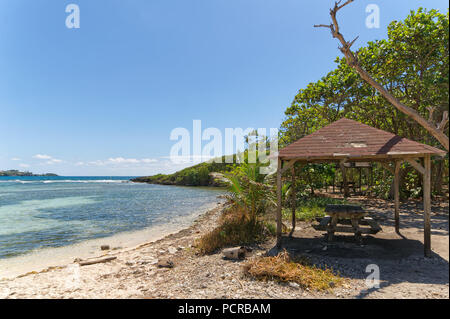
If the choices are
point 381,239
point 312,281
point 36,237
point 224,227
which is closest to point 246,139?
point 224,227

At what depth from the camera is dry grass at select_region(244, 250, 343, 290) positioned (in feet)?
15.4

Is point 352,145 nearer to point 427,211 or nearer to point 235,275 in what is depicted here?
point 427,211

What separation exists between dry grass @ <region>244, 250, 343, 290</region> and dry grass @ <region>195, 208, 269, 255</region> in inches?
102

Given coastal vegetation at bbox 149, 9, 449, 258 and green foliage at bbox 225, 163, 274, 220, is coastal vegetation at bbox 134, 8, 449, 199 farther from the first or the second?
green foliage at bbox 225, 163, 274, 220

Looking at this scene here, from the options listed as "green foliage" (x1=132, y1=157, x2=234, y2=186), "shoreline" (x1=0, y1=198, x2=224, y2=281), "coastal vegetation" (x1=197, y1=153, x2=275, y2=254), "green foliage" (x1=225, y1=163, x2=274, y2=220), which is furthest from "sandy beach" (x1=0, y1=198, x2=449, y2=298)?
"green foliage" (x1=132, y1=157, x2=234, y2=186)

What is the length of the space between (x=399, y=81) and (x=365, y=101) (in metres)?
2.18

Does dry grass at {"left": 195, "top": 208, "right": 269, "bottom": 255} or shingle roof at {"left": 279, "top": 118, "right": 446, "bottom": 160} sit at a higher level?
shingle roof at {"left": 279, "top": 118, "right": 446, "bottom": 160}

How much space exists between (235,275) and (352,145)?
185 inches

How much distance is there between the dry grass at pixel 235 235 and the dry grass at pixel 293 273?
8.50 ft

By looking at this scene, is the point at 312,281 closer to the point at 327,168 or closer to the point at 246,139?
the point at 246,139

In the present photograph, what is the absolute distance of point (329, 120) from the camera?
691 inches

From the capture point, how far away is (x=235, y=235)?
8.38 meters

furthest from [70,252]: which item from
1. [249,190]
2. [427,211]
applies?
[427,211]
